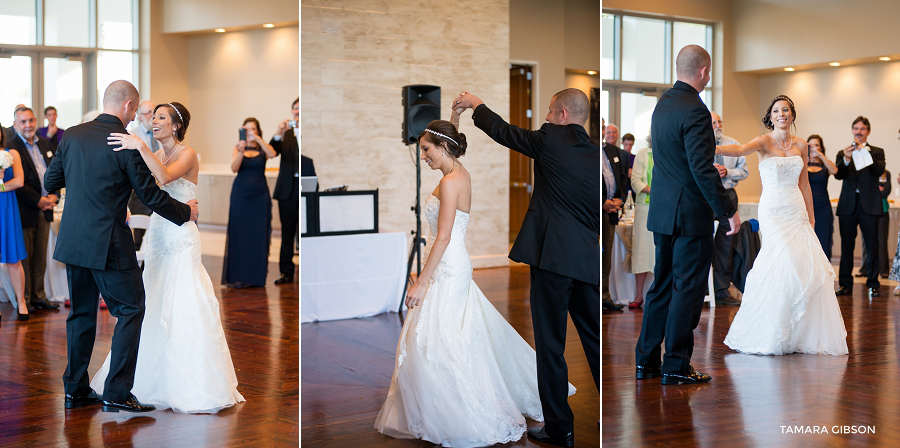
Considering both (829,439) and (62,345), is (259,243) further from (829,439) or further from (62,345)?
(829,439)

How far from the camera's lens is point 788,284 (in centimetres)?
427

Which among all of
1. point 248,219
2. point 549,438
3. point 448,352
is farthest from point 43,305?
point 549,438

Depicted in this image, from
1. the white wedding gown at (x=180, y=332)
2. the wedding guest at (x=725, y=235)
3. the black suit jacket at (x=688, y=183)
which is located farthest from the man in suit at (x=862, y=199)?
the white wedding gown at (x=180, y=332)

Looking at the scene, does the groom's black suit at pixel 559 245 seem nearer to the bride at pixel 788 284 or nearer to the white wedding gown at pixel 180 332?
the white wedding gown at pixel 180 332

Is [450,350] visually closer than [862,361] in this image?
Yes

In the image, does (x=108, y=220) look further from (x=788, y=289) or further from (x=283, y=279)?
(x=788, y=289)

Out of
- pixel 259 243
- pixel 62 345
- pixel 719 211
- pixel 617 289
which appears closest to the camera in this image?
pixel 617 289

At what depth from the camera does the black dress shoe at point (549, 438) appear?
2826 millimetres

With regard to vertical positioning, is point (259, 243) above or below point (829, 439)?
above

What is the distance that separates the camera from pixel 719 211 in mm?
3221

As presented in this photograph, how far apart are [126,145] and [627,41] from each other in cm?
227

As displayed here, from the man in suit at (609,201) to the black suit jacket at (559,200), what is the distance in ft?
0.28

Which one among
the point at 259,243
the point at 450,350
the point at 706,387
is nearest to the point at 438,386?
the point at 450,350

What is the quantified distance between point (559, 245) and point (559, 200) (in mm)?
165
